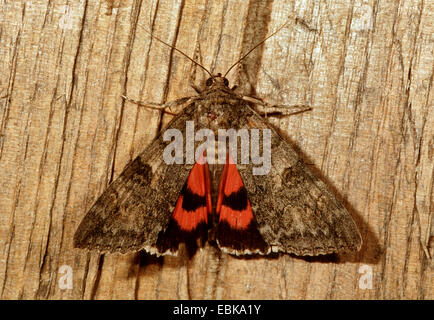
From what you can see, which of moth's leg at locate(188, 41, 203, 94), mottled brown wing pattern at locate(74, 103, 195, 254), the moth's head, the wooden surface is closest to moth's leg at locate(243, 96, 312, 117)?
the wooden surface

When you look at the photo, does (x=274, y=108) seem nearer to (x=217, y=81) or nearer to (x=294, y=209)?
(x=217, y=81)

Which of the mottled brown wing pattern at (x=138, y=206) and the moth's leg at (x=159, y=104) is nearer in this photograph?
the mottled brown wing pattern at (x=138, y=206)

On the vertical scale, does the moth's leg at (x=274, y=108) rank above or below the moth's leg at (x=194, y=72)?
below

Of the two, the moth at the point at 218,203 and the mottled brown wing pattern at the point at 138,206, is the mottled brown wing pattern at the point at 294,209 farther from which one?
the mottled brown wing pattern at the point at 138,206

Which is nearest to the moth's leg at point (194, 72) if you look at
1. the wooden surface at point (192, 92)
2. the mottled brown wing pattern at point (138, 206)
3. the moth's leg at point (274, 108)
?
the wooden surface at point (192, 92)

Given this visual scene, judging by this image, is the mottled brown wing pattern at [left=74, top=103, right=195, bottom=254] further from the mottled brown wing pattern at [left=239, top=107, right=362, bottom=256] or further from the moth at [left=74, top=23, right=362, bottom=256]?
the mottled brown wing pattern at [left=239, top=107, right=362, bottom=256]

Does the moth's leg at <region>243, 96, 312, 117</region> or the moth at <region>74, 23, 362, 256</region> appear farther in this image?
the moth's leg at <region>243, 96, 312, 117</region>

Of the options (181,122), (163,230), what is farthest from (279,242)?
(181,122)
